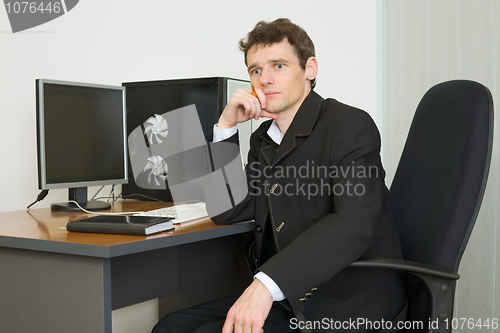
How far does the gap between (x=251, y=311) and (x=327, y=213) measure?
14.4 inches

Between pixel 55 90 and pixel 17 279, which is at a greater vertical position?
pixel 55 90

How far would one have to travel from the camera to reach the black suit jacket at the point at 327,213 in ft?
3.65

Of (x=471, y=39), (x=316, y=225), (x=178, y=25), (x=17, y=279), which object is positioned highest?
(x=178, y=25)

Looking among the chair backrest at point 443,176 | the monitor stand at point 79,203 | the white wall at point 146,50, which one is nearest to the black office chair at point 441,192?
the chair backrest at point 443,176

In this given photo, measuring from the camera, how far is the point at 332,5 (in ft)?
9.06

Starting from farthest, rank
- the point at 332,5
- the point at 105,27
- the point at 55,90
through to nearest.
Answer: the point at 332,5 → the point at 105,27 → the point at 55,90

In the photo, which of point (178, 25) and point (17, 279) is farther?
point (178, 25)

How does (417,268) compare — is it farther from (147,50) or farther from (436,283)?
(147,50)

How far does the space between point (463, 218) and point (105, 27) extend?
6.09 feet

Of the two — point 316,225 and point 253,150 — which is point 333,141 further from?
point 253,150

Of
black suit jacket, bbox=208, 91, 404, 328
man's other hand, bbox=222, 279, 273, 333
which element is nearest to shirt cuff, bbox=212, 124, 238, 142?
black suit jacket, bbox=208, 91, 404, 328

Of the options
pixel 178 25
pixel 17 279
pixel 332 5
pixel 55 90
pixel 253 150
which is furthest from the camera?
pixel 332 5

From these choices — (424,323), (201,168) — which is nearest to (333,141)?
(424,323)

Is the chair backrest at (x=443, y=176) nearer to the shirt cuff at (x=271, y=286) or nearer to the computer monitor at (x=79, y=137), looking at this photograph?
the shirt cuff at (x=271, y=286)
